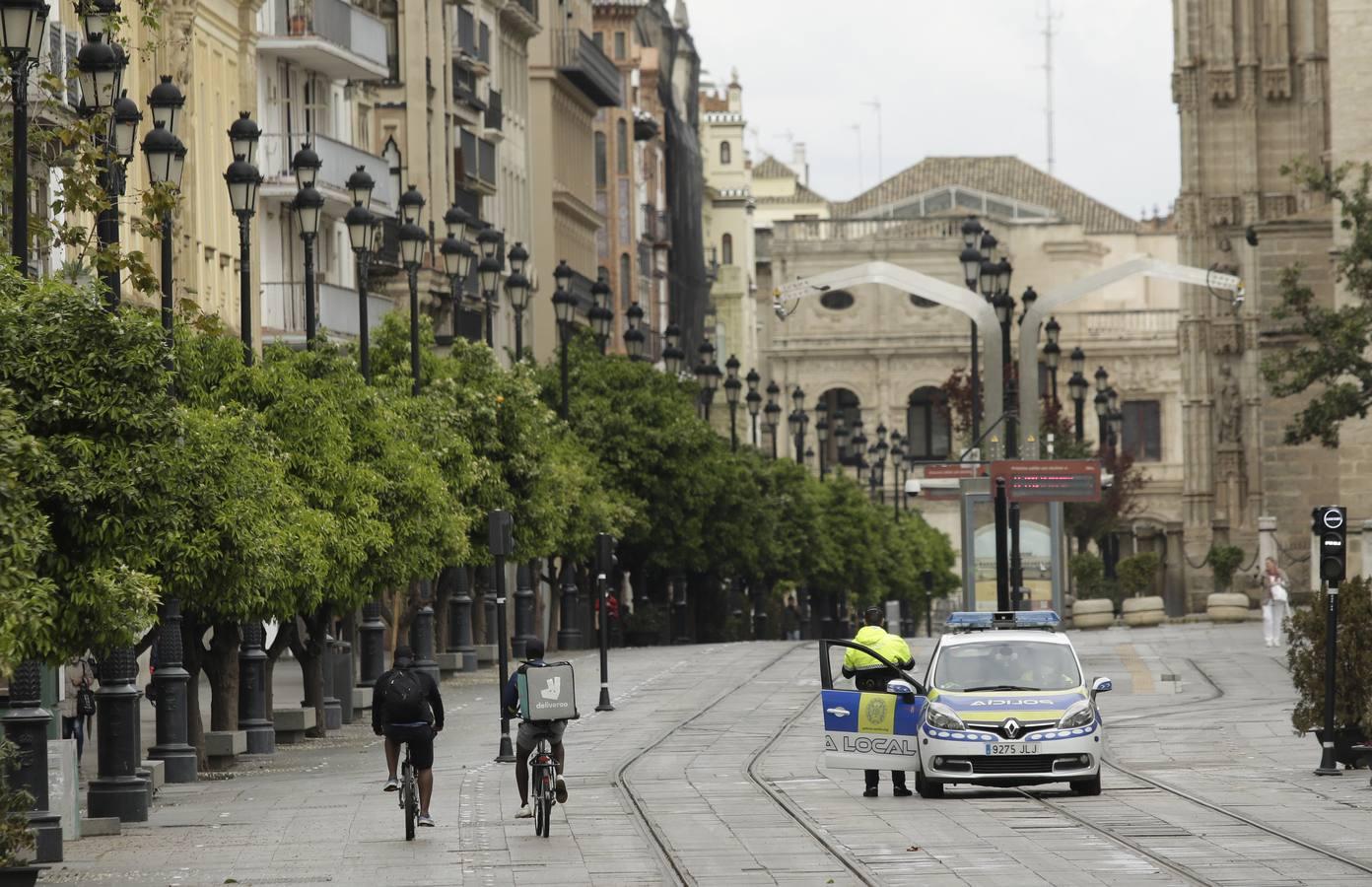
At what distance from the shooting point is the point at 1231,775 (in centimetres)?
2816

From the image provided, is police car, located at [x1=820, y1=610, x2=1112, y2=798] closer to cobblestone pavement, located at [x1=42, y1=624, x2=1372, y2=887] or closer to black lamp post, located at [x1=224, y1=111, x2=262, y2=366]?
cobblestone pavement, located at [x1=42, y1=624, x2=1372, y2=887]

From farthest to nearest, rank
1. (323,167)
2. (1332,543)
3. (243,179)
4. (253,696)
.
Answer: (323,167) < (253,696) < (243,179) < (1332,543)

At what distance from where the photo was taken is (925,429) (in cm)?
14050

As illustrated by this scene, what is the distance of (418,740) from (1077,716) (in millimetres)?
5578

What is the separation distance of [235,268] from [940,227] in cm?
8783

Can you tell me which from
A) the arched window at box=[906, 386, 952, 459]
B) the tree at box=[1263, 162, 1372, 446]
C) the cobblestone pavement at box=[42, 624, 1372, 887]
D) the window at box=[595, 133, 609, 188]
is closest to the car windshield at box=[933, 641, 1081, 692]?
the cobblestone pavement at box=[42, 624, 1372, 887]

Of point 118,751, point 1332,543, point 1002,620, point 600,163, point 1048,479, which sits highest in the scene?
point 600,163

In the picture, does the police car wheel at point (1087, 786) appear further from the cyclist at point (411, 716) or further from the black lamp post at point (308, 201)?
the black lamp post at point (308, 201)

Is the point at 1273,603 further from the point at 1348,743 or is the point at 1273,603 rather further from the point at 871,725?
the point at 871,725

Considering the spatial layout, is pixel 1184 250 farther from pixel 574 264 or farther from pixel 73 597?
pixel 73 597

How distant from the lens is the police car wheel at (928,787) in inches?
1027

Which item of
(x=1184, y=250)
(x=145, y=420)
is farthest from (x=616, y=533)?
(x=145, y=420)

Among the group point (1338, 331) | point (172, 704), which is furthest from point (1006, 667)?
point (1338, 331)

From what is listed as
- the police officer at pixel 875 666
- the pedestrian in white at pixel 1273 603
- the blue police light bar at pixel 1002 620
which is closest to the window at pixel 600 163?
the pedestrian in white at pixel 1273 603
